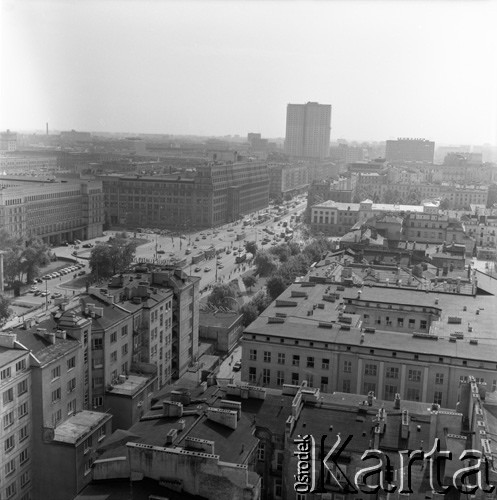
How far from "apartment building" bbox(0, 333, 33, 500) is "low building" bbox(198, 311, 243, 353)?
4177mm

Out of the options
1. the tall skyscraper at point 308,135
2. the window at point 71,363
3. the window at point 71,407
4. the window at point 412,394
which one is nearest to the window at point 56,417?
the window at point 71,407

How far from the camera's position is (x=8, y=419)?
4582 millimetres

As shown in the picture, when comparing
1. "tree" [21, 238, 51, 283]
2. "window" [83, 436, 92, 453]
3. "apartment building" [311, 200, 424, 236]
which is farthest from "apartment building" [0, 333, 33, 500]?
"apartment building" [311, 200, 424, 236]

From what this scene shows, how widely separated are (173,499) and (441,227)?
13.8m

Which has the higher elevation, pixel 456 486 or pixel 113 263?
pixel 456 486

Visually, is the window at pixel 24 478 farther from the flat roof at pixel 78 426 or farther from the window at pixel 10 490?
the flat roof at pixel 78 426

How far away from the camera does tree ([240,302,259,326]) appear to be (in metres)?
9.47

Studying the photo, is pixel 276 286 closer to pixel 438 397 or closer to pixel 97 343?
pixel 438 397

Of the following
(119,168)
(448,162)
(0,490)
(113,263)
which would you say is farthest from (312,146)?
(0,490)

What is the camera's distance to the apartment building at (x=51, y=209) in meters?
14.7

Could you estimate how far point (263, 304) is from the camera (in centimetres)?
981

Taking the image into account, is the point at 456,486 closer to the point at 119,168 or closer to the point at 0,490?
the point at 0,490

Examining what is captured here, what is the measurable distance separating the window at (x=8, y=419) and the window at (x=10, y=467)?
270mm

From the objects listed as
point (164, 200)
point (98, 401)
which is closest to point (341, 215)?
point (164, 200)
